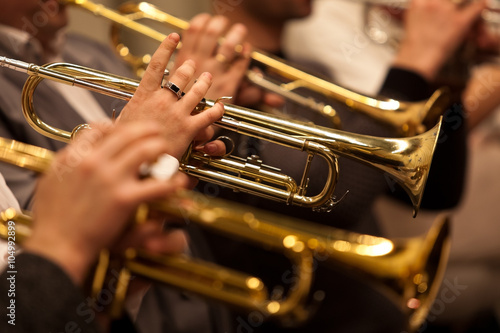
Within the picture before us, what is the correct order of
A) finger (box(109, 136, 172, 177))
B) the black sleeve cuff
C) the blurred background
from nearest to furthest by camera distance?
finger (box(109, 136, 172, 177)) < the black sleeve cuff < the blurred background

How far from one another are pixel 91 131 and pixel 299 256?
0.59 metres

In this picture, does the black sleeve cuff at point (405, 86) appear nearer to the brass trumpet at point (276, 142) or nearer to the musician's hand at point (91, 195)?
the brass trumpet at point (276, 142)

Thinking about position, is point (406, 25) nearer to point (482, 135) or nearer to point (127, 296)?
point (482, 135)

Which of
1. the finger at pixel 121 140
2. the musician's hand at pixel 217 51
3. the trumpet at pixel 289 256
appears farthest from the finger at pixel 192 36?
the finger at pixel 121 140

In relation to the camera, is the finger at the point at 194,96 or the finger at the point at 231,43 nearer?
the finger at the point at 194,96

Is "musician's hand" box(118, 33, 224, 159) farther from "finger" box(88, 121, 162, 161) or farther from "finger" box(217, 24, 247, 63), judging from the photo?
"finger" box(217, 24, 247, 63)

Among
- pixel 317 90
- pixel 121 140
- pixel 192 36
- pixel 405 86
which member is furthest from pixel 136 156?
pixel 405 86

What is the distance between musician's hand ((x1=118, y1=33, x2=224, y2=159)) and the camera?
58 cm

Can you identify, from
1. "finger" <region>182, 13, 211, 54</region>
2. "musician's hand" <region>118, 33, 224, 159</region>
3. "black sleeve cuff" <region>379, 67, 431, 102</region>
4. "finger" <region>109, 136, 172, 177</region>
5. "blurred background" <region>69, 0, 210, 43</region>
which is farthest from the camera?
"blurred background" <region>69, 0, 210, 43</region>

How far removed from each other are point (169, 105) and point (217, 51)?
0.35 meters

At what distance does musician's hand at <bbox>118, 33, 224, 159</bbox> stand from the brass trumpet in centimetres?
4

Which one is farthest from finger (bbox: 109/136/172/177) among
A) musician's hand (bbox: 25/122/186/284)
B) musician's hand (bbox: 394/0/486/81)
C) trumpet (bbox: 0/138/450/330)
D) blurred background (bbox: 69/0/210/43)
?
musician's hand (bbox: 394/0/486/81)

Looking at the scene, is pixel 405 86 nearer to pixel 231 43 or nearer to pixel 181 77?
pixel 231 43

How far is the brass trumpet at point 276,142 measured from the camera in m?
0.64
